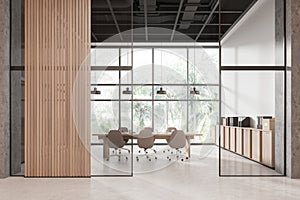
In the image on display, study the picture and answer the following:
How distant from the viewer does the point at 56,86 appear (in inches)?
358

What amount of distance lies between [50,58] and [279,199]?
5.06 metres

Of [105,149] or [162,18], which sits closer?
[105,149]

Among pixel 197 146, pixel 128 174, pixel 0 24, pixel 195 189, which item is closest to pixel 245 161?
pixel 128 174

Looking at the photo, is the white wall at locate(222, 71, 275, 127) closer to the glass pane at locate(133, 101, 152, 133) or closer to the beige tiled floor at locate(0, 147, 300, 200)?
the glass pane at locate(133, 101, 152, 133)

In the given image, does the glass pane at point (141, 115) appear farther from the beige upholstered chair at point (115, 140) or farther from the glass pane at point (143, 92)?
the beige upholstered chair at point (115, 140)

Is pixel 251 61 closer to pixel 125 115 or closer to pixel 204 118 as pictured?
pixel 125 115

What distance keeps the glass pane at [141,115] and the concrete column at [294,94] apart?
982 centimetres

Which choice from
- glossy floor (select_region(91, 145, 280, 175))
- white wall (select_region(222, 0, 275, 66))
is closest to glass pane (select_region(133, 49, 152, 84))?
white wall (select_region(222, 0, 275, 66))

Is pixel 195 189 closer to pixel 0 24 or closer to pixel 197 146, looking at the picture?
pixel 0 24

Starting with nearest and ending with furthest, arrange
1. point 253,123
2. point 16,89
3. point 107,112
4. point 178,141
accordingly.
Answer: point 16,89, point 178,141, point 253,123, point 107,112

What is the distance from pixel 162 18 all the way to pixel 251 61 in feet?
10.2

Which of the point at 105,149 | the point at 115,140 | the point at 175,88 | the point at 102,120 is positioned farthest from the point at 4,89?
the point at 175,88

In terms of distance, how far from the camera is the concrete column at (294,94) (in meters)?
8.85

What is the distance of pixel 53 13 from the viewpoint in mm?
9102
